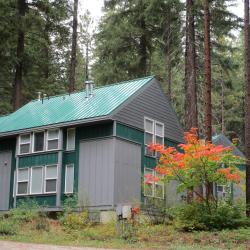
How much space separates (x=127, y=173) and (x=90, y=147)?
1.99 m

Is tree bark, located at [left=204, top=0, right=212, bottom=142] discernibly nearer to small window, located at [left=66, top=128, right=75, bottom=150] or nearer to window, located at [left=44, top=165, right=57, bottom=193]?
A: small window, located at [left=66, top=128, right=75, bottom=150]

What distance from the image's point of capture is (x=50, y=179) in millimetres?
23016

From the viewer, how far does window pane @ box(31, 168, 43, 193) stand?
2325 cm

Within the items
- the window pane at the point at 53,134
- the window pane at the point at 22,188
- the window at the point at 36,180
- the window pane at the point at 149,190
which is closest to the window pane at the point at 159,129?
the window pane at the point at 149,190

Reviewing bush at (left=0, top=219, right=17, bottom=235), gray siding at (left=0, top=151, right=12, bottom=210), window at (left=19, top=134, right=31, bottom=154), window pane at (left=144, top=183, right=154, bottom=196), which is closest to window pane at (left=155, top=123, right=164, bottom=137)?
window pane at (left=144, top=183, right=154, bottom=196)

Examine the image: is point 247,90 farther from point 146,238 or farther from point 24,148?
point 24,148

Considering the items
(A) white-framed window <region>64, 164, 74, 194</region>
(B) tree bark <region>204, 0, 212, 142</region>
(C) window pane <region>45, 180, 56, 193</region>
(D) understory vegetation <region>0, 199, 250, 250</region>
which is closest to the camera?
(D) understory vegetation <region>0, 199, 250, 250</region>

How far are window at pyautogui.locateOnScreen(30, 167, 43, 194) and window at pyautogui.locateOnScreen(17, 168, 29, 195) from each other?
359mm

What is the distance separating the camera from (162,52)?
33125mm

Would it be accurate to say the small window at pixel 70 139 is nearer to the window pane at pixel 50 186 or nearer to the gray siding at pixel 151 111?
the window pane at pixel 50 186

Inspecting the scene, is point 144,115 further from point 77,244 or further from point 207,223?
point 77,244

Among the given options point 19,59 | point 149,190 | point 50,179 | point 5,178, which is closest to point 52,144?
point 50,179

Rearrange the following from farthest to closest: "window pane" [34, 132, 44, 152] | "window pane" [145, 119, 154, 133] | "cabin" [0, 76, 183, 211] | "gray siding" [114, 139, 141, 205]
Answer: "window pane" [145, 119, 154, 133], "window pane" [34, 132, 44, 152], "cabin" [0, 76, 183, 211], "gray siding" [114, 139, 141, 205]

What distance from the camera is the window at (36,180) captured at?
23.2m
